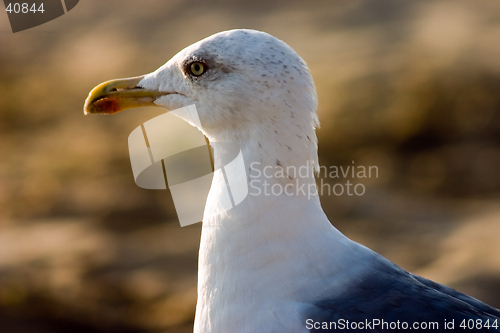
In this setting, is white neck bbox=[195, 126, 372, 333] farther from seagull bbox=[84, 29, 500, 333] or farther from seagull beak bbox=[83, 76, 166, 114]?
seagull beak bbox=[83, 76, 166, 114]

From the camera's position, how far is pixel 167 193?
5.23m

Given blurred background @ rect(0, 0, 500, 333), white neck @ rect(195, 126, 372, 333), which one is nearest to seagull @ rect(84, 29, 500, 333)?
white neck @ rect(195, 126, 372, 333)

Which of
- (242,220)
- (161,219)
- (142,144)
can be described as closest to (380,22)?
(161,219)

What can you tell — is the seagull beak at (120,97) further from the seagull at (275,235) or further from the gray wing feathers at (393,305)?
the gray wing feathers at (393,305)

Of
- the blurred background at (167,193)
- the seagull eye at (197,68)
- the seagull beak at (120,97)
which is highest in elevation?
the seagull eye at (197,68)

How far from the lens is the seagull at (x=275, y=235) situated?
172cm

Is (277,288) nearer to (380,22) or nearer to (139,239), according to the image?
(139,239)

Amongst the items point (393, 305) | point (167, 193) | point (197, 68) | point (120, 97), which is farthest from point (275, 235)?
point (167, 193)

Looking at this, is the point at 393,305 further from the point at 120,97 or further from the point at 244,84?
the point at 120,97

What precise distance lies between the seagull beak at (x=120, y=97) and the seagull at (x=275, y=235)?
26 centimetres

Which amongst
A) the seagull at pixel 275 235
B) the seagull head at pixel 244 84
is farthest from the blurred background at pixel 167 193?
the seagull head at pixel 244 84

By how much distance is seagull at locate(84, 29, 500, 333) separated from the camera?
1720 millimetres

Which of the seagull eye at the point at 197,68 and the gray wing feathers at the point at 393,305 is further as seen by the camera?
the seagull eye at the point at 197,68

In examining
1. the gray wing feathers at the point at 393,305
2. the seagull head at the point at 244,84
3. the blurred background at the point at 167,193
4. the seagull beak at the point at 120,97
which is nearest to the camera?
the gray wing feathers at the point at 393,305
